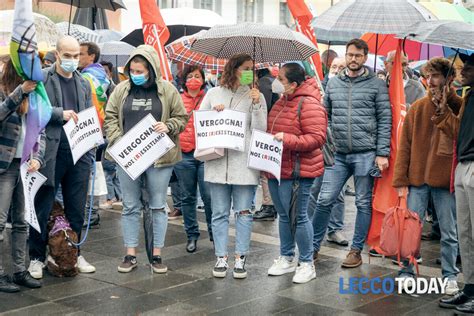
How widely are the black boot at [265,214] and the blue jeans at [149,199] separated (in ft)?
9.57

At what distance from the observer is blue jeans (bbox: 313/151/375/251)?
7551mm

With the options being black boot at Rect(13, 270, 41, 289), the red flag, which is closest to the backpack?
black boot at Rect(13, 270, 41, 289)

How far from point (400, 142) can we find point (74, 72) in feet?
9.62

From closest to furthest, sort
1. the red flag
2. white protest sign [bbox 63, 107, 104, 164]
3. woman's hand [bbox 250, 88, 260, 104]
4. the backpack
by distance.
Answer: the backpack < white protest sign [bbox 63, 107, 104, 164] < woman's hand [bbox 250, 88, 260, 104] < the red flag

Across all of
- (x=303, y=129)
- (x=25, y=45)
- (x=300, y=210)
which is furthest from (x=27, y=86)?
(x=300, y=210)

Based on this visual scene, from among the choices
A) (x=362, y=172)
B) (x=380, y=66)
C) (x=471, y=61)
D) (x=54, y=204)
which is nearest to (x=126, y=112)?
(x=54, y=204)

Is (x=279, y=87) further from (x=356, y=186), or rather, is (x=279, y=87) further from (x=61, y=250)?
(x=61, y=250)

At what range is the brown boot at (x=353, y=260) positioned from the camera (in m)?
7.69

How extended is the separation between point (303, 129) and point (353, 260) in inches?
59.5

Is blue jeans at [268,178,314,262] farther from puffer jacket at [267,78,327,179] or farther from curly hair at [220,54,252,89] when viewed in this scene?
curly hair at [220,54,252,89]

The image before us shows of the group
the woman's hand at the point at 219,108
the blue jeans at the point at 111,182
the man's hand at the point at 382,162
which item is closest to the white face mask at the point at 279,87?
the woman's hand at the point at 219,108

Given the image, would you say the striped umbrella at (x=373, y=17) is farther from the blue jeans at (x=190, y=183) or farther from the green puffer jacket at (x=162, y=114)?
the blue jeans at (x=190, y=183)

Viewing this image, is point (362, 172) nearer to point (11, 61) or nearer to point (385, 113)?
point (385, 113)

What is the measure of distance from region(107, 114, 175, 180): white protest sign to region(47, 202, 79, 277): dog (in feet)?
2.54
